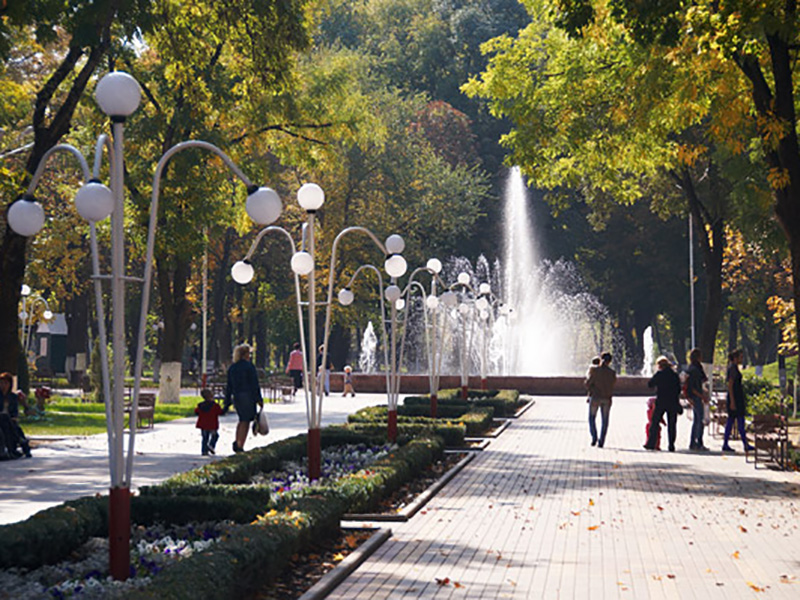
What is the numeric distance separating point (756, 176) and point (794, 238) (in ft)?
28.9

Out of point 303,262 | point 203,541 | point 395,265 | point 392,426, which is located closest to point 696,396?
point 392,426

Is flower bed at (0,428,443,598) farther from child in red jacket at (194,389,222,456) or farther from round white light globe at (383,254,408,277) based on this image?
child in red jacket at (194,389,222,456)

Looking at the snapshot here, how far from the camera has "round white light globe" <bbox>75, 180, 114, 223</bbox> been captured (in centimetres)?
863

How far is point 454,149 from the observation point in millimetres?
66625

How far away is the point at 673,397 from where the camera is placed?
21.9 metres

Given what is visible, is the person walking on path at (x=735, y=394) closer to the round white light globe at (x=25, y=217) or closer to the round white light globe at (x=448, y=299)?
the round white light globe at (x=448, y=299)

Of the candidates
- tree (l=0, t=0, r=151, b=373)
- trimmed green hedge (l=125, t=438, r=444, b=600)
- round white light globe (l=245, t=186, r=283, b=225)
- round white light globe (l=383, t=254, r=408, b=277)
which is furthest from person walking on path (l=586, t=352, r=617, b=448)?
round white light globe (l=245, t=186, r=283, b=225)

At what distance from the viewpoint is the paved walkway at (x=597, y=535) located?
930cm

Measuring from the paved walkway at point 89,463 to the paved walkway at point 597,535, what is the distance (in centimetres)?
429

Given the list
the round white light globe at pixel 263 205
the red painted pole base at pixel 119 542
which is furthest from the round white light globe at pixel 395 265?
the red painted pole base at pixel 119 542

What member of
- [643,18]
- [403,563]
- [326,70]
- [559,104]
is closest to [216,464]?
[403,563]

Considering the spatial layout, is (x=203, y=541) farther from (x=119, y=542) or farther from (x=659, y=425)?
(x=659, y=425)

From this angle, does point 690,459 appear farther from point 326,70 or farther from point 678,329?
point 678,329

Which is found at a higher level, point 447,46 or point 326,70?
point 447,46
